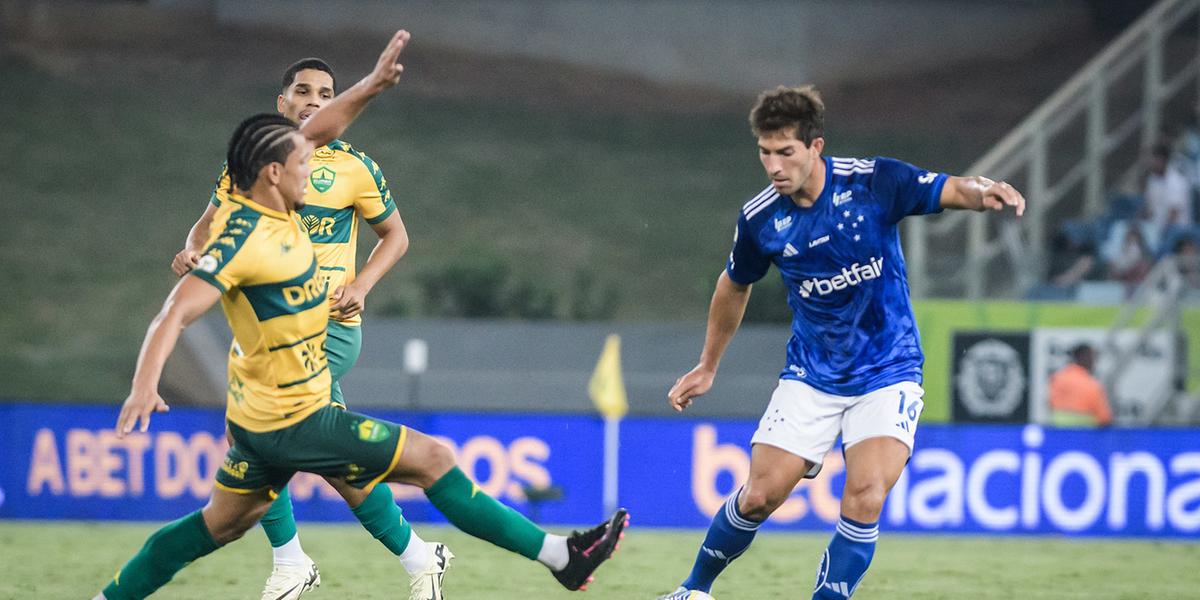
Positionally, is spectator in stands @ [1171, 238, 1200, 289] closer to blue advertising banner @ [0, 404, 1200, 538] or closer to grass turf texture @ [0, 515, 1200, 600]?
blue advertising banner @ [0, 404, 1200, 538]

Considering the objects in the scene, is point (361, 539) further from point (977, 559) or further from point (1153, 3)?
point (1153, 3)

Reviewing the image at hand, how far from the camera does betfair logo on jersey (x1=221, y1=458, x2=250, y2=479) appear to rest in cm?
555

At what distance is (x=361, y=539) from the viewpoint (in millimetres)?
10250

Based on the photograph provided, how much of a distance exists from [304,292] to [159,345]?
0.57 meters

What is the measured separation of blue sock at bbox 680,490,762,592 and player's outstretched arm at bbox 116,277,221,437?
2252mm

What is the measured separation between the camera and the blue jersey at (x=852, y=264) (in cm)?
605

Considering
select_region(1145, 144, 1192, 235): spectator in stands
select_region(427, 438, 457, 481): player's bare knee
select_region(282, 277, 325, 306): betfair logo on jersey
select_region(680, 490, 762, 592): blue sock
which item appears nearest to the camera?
select_region(282, 277, 325, 306): betfair logo on jersey

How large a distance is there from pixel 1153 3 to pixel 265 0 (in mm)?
15848

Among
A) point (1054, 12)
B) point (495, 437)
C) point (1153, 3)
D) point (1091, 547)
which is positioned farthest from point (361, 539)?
point (1054, 12)

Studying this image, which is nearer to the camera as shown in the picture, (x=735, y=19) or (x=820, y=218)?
(x=820, y=218)

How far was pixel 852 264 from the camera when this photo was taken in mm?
6051

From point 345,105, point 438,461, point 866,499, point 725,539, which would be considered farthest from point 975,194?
point 345,105

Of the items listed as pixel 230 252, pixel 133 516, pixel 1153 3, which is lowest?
pixel 133 516

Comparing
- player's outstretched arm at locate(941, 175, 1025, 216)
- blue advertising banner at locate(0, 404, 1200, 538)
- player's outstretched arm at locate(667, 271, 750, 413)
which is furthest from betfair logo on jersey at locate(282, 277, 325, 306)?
blue advertising banner at locate(0, 404, 1200, 538)
